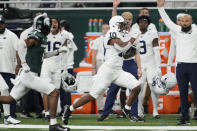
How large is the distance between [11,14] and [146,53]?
3.39 meters

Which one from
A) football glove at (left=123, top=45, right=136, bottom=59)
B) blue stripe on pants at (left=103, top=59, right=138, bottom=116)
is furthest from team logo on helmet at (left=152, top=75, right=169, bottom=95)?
football glove at (left=123, top=45, right=136, bottom=59)

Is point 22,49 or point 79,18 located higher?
point 79,18

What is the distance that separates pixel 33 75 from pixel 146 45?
12.1ft

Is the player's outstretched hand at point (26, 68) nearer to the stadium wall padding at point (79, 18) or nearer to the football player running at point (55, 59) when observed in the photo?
the football player running at point (55, 59)

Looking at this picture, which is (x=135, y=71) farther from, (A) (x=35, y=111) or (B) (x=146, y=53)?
(A) (x=35, y=111)

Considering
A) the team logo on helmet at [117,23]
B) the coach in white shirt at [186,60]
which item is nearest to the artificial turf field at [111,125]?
the coach in white shirt at [186,60]

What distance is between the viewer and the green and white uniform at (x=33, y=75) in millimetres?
9133

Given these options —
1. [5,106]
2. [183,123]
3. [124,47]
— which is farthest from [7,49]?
[183,123]

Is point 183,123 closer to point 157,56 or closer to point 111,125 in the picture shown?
point 111,125

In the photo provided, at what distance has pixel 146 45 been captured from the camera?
12.4 m

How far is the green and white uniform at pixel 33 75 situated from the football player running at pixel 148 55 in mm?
3340

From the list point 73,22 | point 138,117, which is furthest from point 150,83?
point 73,22

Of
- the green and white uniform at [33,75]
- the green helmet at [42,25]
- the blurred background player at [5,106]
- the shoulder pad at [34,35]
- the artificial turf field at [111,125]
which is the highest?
the green helmet at [42,25]

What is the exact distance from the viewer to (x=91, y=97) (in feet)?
34.0
